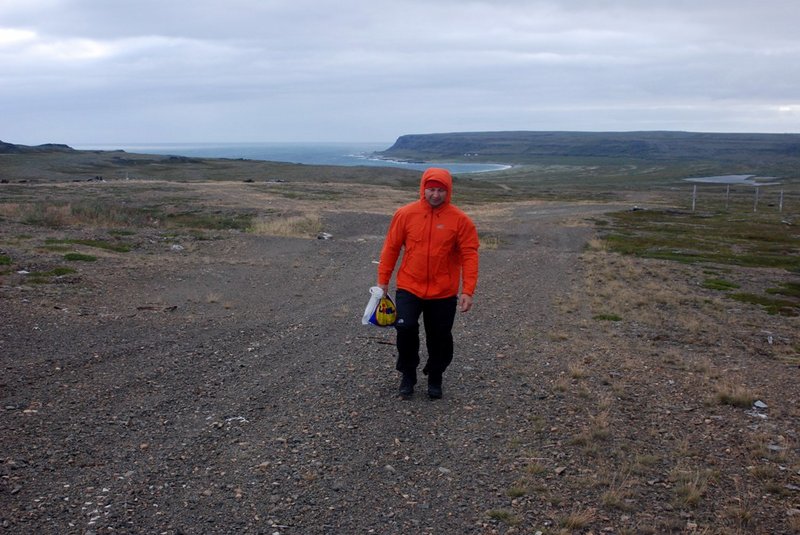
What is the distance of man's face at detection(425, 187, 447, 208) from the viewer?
6.24 m

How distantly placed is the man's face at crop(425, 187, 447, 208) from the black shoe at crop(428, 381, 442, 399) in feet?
5.36

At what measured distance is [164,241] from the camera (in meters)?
18.8

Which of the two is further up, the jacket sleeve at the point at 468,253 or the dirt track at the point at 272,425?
the jacket sleeve at the point at 468,253

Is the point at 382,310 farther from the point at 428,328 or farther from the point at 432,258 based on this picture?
the point at 432,258

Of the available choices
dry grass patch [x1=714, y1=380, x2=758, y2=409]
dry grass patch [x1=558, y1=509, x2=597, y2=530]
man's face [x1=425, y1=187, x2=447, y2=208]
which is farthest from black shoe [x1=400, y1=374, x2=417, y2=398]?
dry grass patch [x1=714, y1=380, x2=758, y2=409]

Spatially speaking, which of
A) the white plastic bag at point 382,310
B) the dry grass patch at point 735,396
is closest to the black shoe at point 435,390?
the white plastic bag at point 382,310

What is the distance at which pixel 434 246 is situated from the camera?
6324 mm

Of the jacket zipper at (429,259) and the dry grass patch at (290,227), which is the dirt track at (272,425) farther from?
the dry grass patch at (290,227)

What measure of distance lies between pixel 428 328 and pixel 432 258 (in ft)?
2.30

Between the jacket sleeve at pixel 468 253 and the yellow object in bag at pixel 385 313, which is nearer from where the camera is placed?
the jacket sleeve at pixel 468 253

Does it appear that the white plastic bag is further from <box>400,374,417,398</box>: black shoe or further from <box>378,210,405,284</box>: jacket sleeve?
<box>400,374,417,398</box>: black shoe

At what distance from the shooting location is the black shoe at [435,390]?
22.1ft

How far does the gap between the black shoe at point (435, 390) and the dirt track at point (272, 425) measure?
0.34 feet

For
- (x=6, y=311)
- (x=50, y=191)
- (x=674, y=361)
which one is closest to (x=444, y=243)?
(x=674, y=361)
